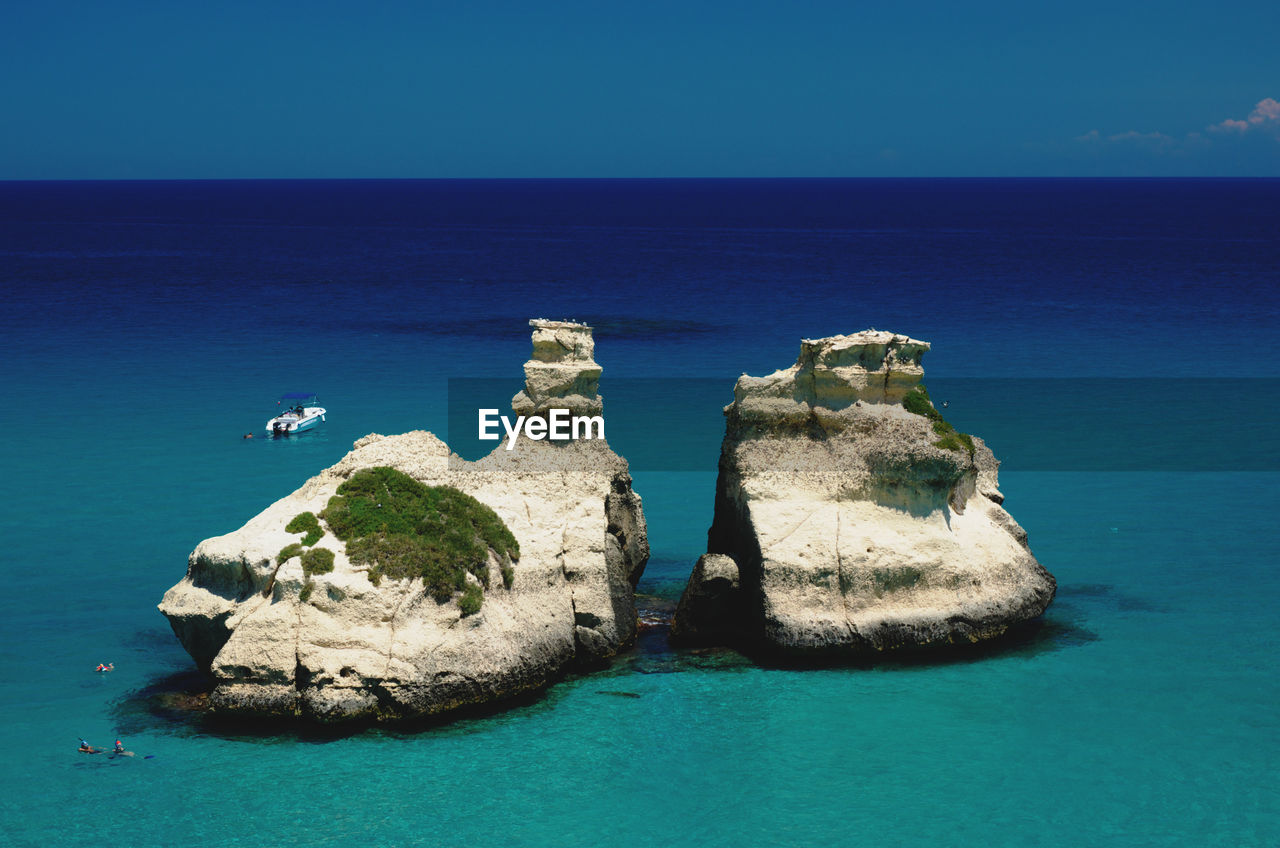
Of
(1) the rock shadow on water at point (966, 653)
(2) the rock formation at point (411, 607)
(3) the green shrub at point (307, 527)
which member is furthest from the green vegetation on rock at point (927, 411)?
(3) the green shrub at point (307, 527)

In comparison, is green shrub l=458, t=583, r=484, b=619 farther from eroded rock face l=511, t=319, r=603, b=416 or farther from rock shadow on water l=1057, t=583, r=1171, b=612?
rock shadow on water l=1057, t=583, r=1171, b=612

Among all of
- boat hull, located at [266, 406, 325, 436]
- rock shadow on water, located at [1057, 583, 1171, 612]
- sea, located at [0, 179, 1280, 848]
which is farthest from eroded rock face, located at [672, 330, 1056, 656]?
boat hull, located at [266, 406, 325, 436]

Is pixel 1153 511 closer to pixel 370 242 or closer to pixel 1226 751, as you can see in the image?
pixel 1226 751

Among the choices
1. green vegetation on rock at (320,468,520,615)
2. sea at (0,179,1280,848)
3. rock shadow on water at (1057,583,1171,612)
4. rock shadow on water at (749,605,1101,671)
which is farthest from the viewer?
rock shadow on water at (1057,583,1171,612)

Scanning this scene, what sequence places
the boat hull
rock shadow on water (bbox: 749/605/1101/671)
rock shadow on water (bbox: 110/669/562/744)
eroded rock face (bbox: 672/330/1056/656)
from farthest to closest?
the boat hull
eroded rock face (bbox: 672/330/1056/656)
rock shadow on water (bbox: 749/605/1101/671)
rock shadow on water (bbox: 110/669/562/744)

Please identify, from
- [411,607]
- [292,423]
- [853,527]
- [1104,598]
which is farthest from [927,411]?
[292,423]

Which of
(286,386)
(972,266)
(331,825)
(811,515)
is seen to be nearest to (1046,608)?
(811,515)
